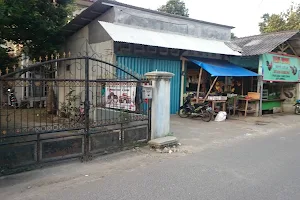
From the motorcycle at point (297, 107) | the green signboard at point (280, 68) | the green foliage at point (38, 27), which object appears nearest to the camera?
the green foliage at point (38, 27)

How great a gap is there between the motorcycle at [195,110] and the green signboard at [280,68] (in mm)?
3978

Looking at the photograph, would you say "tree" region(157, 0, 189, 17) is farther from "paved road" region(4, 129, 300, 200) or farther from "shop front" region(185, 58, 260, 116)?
"paved road" region(4, 129, 300, 200)

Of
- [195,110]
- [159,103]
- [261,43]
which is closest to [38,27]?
[159,103]

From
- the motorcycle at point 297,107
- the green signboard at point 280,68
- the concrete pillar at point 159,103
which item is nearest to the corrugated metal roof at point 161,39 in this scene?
the green signboard at point 280,68

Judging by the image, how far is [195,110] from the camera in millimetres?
11328

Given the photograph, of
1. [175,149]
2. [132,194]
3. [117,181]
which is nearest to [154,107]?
[175,149]

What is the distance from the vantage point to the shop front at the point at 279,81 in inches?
518

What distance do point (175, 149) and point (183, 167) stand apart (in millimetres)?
1306

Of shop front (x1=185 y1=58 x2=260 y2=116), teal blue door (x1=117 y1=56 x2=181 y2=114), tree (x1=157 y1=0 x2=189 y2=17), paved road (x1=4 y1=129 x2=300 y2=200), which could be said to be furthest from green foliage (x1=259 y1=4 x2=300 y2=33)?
paved road (x1=4 y1=129 x2=300 y2=200)

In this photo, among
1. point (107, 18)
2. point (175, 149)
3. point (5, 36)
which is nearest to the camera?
point (175, 149)

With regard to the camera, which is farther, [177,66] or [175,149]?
[177,66]

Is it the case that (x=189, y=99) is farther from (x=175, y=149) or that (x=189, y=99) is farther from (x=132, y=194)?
(x=132, y=194)

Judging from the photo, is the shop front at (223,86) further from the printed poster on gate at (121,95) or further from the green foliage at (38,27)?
the green foliage at (38,27)

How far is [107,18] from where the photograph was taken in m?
10.7
